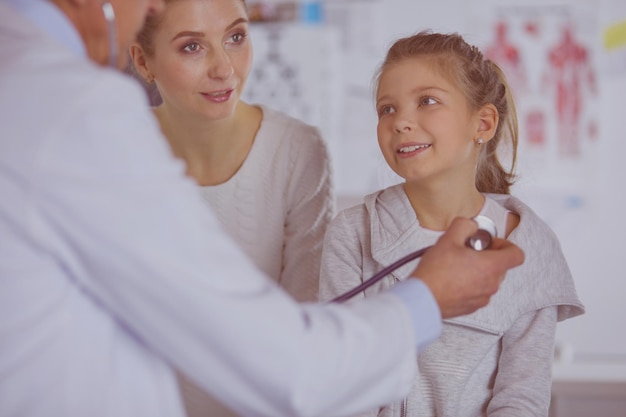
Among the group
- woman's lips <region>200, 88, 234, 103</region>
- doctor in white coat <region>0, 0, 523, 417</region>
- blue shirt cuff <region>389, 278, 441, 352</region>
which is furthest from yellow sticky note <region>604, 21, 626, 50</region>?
doctor in white coat <region>0, 0, 523, 417</region>

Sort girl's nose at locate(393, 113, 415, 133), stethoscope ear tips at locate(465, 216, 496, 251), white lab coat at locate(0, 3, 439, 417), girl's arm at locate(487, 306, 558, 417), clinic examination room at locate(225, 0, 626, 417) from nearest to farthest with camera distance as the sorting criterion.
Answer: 1. white lab coat at locate(0, 3, 439, 417)
2. stethoscope ear tips at locate(465, 216, 496, 251)
3. girl's arm at locate(487, 306, 558, 417)
4. girl's nose at locate(393, 113, 415, 133)
5. clinic examination room at locate(225, 0, 626, 417)

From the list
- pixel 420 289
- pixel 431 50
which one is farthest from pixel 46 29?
pixel 431 50

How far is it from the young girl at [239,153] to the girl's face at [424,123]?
9.0 inches

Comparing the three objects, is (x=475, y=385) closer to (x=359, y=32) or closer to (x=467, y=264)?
(x=467, y=264)

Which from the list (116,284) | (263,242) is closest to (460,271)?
(116,284)

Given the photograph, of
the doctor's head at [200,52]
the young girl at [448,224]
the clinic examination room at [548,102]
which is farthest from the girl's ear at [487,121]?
the clinic examination room at [548,102]

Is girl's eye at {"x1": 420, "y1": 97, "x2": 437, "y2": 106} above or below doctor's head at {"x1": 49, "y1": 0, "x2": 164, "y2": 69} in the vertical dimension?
below

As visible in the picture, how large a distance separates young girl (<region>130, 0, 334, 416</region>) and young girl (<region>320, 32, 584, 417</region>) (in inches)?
6.4

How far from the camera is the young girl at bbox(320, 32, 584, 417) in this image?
1.29 meters

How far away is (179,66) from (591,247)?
2014mm

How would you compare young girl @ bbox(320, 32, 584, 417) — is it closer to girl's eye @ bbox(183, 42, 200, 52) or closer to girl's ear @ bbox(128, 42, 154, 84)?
girl's eye @ bbox(183, 42, 200, 52)

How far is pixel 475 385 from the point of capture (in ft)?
4.27

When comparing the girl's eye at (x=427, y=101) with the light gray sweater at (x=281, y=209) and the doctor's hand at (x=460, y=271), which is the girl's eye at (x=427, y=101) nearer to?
the light gray sweater at (x=281, y=209)

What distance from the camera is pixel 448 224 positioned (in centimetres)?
142
